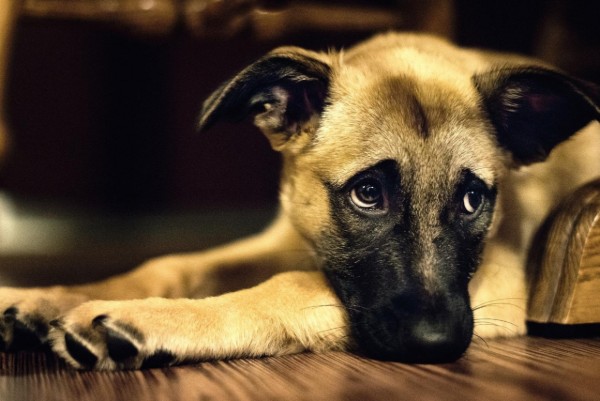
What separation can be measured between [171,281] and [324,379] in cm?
105

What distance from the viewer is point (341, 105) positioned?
227 centimetres

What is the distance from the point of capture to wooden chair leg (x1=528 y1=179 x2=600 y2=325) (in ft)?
6.56

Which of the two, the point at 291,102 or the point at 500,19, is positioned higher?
the point at 500,19

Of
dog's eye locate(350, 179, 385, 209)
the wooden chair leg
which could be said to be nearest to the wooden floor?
the wooden chair leg

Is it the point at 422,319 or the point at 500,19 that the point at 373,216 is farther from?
the point at 500,19

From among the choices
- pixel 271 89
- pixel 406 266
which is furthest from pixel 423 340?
pixel 271 89

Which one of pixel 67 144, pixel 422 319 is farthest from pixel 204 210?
pixel 422 319

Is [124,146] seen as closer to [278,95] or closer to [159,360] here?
[278,95]

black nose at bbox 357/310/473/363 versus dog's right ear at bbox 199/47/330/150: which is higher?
dog's right ear at bbox 199/47/330/150

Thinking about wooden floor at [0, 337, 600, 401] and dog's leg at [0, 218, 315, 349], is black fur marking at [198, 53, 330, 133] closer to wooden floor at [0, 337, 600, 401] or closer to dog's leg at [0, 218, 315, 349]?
dog's leg at [0, 218, 315, 349]

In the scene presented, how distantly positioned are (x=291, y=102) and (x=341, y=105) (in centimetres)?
17

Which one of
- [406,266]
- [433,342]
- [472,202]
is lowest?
[433,342]

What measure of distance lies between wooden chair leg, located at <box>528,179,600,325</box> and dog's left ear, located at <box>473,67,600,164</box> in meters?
0.25

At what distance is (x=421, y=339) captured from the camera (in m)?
1.69
